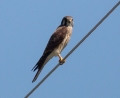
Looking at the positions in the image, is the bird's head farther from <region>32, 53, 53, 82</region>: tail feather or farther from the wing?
<region>32, 53, 53, 82</region>: tail feather

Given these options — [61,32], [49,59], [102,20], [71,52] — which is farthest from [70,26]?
[102,20]

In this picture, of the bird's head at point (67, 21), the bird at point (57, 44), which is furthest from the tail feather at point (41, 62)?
the bird's head at point (67, 21)

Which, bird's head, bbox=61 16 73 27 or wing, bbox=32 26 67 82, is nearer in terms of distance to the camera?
wing, bbox=32 26 67 82

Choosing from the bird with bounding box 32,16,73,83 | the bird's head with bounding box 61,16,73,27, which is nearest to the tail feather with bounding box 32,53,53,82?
the bird with bounding box 32,16,73,83

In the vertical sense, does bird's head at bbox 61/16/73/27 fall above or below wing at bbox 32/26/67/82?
above

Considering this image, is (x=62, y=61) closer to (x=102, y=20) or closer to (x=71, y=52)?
(x=71, y=52)

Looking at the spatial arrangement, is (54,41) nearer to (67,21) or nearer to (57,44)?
(57,44)

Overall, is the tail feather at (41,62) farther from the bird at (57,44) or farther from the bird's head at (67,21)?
the bird's head at (67,21)

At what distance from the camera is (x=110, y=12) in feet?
23.6

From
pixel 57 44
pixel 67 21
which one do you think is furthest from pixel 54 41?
pixel 67 21

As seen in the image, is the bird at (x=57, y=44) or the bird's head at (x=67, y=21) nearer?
the bird at (x=57, y=44)

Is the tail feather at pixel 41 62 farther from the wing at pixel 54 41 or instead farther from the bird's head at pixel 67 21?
the bird's head at pixel 67 21

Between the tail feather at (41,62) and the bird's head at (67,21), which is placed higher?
the bird's head at (67,21)

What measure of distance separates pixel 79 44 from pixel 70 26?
4867mm
